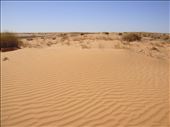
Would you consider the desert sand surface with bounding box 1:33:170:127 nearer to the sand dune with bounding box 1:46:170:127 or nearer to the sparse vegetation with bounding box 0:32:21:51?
the sand dune with bounding box 1:46:170:127

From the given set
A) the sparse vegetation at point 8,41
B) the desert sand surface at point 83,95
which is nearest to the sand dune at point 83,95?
the desert sand surface at point 83,95

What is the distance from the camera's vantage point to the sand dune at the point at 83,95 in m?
3.84

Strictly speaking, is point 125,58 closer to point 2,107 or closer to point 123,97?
point 123,97

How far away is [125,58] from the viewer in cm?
987

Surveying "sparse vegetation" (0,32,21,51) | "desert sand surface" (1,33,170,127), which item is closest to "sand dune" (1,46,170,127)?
"desert sand surface" (1,33,170,127)

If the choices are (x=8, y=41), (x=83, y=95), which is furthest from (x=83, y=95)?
(x=8, y=41)

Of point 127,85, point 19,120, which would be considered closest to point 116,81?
point 127,85

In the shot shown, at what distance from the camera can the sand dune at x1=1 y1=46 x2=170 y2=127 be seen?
384cm

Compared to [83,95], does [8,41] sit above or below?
above

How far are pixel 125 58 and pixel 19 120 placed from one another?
6978 mm

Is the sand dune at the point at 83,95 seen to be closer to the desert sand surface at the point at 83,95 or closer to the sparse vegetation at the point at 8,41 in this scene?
the desert sand surface at the point at 83,95

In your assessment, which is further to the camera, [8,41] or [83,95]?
[8,41]

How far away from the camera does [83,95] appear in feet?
16.4

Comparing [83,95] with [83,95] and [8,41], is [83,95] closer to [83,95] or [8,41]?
[83,95]
